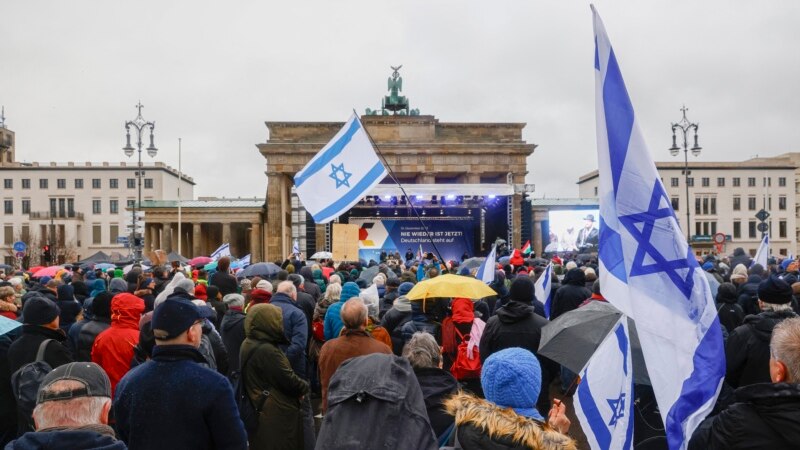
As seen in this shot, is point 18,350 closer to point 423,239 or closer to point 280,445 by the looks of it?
point 280,445

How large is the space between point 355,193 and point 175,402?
23.0 ft

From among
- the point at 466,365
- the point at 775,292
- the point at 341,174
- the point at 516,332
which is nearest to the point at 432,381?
the point at 466,365

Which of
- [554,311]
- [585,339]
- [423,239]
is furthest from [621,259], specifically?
[423,239]

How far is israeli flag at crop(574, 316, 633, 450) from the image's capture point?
4301 mm

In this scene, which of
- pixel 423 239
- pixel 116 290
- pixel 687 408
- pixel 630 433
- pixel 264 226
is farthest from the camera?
pixel 264 226

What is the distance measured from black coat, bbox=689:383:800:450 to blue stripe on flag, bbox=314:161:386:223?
775cm

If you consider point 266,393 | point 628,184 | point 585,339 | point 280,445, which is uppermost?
point 628,184

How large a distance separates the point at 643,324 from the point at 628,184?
77 centimetres

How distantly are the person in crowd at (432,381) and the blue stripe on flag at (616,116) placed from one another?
146 cm

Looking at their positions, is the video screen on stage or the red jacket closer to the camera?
the red jacket

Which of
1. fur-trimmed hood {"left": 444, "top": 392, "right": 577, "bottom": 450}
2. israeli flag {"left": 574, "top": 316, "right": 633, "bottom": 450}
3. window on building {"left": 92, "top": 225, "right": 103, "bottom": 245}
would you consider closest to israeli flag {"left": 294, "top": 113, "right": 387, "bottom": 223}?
israeli flag {"left": 574, "top": 316, "right": 633, "bottom": 450}

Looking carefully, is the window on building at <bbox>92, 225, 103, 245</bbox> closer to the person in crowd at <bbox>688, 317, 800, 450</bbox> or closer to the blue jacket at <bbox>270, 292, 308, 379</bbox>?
the blue jacket at <bbox>270, 292, 308, 379</bbox>

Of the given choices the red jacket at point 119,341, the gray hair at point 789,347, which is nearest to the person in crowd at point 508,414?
the gray hair at point 789,347

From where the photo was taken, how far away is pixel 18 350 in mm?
4879
